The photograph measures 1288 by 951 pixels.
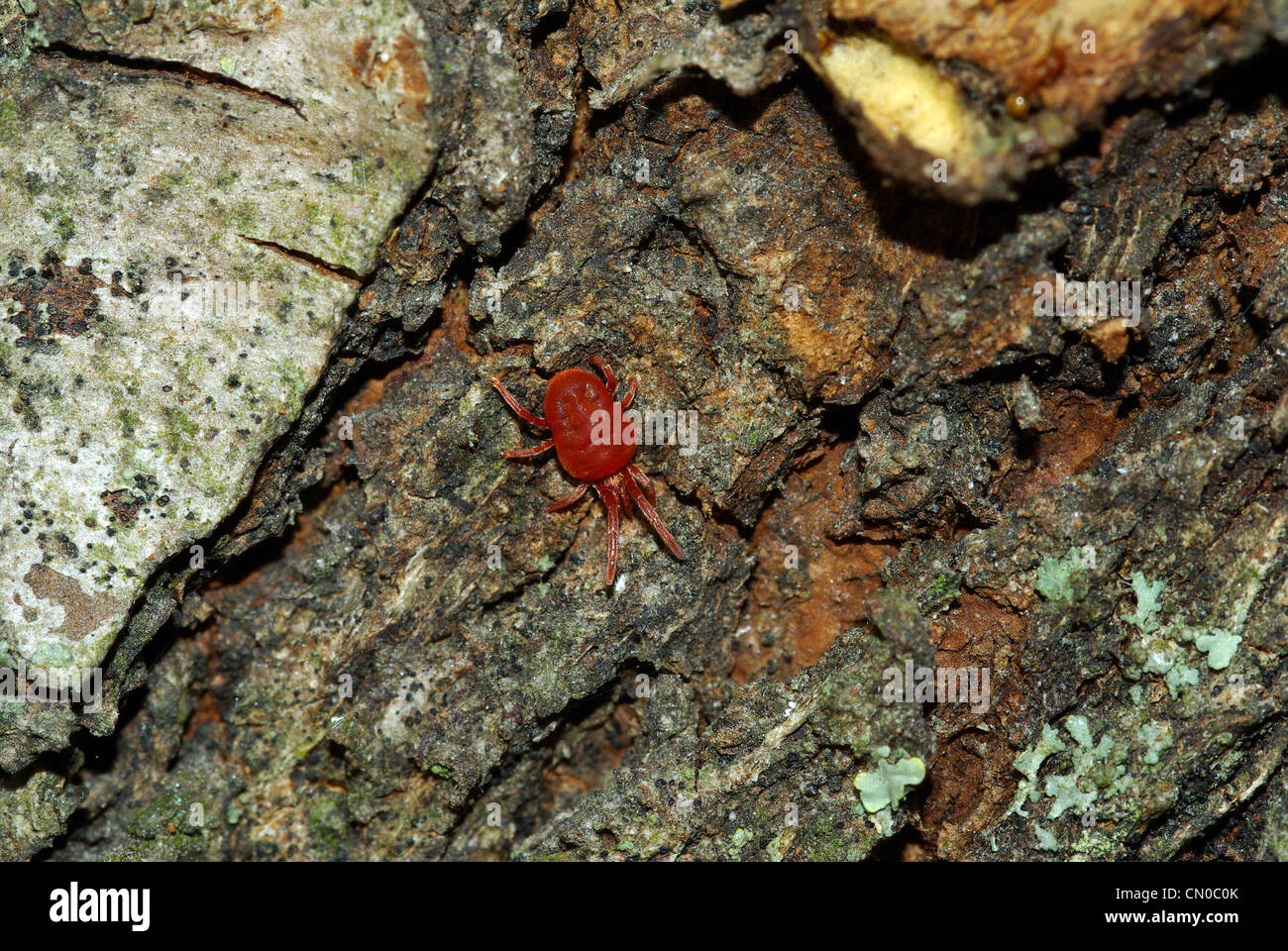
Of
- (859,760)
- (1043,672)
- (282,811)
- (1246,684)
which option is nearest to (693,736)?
(859,760)

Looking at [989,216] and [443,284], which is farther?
[443,284]

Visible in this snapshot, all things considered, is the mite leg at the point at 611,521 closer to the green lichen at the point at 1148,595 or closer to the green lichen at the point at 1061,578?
the green lichen at the point at 1061,578

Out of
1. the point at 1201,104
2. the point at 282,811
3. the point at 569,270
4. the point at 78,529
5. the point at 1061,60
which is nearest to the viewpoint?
the point at 1061,60

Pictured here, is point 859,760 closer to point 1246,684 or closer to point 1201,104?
point 1246,684

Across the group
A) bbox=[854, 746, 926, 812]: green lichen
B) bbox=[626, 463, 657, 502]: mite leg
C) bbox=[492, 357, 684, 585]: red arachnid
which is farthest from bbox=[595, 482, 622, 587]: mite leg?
bbox=[854, 746, 926, 812]: green lichen

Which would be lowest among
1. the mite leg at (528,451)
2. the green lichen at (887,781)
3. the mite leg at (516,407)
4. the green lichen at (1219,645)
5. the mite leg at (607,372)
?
the green lichen at (887,781)

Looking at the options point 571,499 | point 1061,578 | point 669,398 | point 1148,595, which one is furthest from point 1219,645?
point 571,499

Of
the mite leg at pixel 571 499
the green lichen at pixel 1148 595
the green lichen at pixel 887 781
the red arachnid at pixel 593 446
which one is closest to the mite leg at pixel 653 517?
the red arachnid at pixel 593 446
